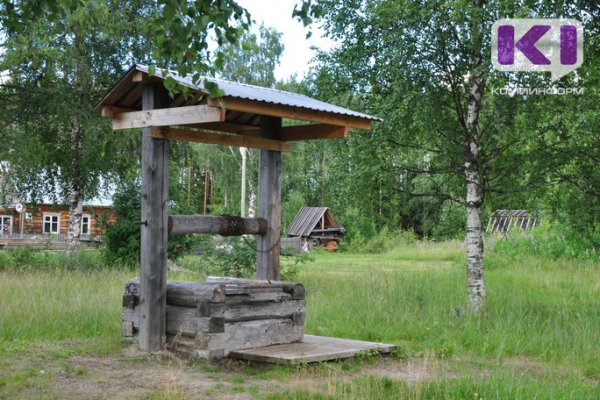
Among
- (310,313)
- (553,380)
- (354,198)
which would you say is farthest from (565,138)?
(553,380)

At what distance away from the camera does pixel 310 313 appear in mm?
10711

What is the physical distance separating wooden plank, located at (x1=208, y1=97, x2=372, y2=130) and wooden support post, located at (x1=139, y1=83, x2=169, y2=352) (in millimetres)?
1168

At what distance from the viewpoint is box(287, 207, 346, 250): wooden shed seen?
36.9m

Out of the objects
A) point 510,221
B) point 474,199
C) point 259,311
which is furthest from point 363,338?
point 510,221

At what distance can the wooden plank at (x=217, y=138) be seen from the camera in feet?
26.8

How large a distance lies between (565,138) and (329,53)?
411 centimetres

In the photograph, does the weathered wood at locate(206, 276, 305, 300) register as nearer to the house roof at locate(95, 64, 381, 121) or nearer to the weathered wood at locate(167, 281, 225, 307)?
the weathered wood at locate(167, 281, 225, 307)

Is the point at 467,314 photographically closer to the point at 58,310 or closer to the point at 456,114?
the point at 456,114

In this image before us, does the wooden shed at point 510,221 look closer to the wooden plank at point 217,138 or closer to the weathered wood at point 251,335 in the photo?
the wooden plank at point 217,138

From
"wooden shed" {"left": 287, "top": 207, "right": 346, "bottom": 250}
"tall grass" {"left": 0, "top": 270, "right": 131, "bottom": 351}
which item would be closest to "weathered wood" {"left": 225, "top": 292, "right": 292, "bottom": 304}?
"tall grass" {"left": 0, "top": 270, "right": 131, "bottom": 351}

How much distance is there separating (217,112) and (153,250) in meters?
1.71

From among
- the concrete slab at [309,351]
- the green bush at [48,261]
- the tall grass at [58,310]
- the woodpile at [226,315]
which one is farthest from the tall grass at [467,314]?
the green bush at [48,261]

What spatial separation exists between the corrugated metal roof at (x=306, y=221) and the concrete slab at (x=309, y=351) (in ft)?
93.0

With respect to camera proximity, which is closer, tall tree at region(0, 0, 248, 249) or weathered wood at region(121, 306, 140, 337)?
weathered wood at region(121, 306, 140, 337)
